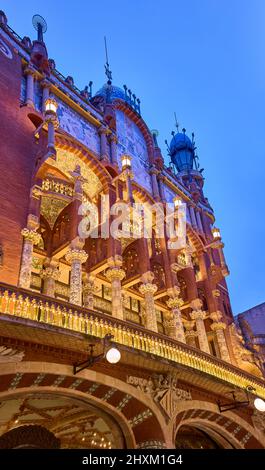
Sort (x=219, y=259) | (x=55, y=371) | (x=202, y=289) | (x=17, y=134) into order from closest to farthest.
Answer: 1. (x=55, y=371)
2. (x=17, y=134)
3. (x=202, y=289)
4. (x=219, y=259)

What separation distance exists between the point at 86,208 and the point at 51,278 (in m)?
4.10

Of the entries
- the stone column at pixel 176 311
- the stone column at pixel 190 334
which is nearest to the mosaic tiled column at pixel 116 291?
the stone column at pixel 176 311

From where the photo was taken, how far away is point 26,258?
45.6ft

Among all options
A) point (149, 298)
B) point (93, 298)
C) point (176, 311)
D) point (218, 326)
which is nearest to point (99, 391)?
point (149, 298)

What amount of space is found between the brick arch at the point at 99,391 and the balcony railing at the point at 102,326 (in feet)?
3.86

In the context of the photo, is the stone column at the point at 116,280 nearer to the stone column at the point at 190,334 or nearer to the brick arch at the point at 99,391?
the brick arch at the point at 99,391

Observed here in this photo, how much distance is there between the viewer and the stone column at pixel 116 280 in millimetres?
16688

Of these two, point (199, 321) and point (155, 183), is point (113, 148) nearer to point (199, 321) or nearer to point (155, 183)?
point (155, 183)

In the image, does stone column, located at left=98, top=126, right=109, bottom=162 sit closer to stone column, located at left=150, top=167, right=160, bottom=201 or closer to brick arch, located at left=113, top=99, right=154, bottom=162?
stone column, located at left=150, top=167, right=160, bottom=201

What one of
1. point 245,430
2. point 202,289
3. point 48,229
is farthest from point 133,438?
point 202,289

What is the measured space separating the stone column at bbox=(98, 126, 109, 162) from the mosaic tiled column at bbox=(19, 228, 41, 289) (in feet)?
26.0

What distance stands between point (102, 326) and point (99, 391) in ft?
6.19

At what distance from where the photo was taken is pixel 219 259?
2816cm

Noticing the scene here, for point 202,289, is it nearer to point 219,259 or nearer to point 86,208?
point 219,259
